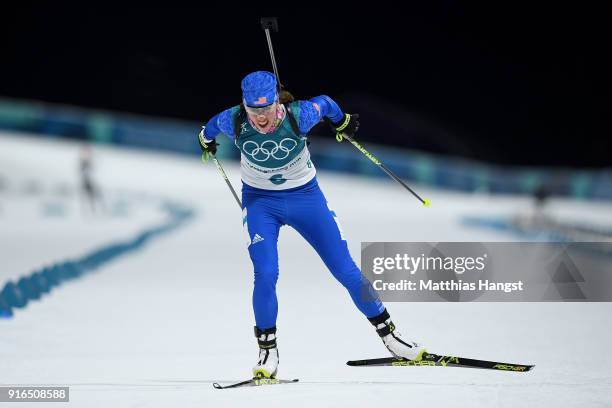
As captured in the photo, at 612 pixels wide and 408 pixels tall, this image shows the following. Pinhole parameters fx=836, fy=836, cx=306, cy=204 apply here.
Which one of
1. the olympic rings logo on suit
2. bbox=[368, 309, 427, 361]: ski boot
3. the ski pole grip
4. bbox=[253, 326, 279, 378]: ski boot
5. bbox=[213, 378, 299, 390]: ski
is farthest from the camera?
the ski pole grip

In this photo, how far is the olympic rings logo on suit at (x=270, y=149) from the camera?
495cm

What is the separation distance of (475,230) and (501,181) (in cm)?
1339

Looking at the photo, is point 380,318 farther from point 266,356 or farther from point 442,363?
point 266,356

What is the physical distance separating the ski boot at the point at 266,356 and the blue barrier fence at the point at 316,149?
76.1ft

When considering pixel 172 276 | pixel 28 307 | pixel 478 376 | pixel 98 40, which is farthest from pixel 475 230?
pixel 98 40

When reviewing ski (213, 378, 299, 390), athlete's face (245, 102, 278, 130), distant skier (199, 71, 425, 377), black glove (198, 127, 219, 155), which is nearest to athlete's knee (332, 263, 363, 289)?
distant skier (199, 71, 425, 377)

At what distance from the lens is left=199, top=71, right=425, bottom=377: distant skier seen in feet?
16.0

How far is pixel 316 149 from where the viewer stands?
94.8 ft

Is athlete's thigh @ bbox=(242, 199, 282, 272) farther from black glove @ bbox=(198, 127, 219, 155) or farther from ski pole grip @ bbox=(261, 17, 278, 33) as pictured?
ski pole grip @ bbox=(261, 17, 278, 33)

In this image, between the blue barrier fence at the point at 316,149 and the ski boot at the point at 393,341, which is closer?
the ski boot at the point at 393,341

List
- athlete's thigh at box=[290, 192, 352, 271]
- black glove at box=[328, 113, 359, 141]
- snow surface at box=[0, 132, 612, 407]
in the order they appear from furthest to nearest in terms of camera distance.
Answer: black glove at box=[328, 113, 359, 141]
athlete's thigh at box=[290, 192, 352, 271]
snow surface at box=[0, 132, 612, 407]

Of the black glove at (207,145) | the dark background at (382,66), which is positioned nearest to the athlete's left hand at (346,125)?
the black glove at (207,145)

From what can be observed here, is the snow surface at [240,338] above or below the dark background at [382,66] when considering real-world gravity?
below

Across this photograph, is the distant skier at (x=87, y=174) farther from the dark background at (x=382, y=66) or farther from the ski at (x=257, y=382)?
the ski at (x=257, y=382)
